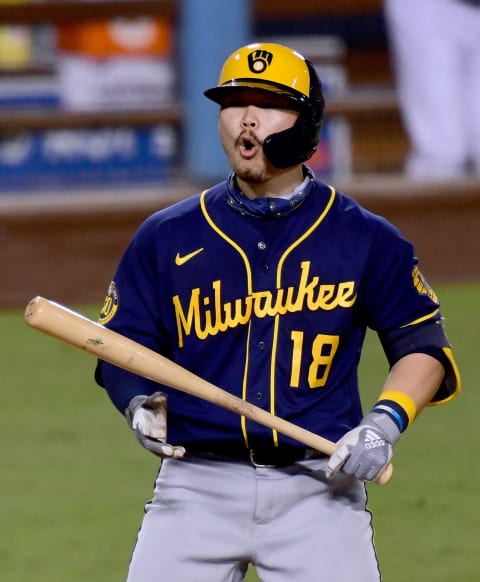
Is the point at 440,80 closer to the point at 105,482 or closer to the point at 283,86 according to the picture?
the point at 105,482

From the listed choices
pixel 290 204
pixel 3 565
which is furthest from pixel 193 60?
pixel 290 204

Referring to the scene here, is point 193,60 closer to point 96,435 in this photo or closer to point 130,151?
point 130,151

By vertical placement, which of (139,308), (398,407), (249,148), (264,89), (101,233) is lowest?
(101,233)

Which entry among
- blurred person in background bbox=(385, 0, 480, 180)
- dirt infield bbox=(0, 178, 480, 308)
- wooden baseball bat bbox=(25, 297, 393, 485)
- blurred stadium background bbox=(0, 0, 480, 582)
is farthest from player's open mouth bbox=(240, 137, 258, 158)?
blurred person in background bbox=(385, 0, 480, 180)

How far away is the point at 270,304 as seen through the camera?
268 cm

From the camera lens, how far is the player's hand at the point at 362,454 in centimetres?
249

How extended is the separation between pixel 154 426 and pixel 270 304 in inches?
12.8

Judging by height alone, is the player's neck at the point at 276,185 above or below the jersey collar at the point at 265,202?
above

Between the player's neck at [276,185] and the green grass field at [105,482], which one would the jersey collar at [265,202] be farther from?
the green grass field at [105,482]

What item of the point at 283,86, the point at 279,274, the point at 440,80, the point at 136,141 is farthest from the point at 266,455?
the point at 136,141

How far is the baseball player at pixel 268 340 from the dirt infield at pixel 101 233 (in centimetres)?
462

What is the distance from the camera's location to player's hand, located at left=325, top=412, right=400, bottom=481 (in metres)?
2.49

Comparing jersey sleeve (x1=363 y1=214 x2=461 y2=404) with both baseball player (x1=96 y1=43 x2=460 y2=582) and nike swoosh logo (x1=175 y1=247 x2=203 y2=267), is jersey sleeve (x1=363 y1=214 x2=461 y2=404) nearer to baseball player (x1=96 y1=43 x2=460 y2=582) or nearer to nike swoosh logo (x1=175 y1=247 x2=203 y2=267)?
baseball player (x1=96 y1=43 x2=460 y2=582)

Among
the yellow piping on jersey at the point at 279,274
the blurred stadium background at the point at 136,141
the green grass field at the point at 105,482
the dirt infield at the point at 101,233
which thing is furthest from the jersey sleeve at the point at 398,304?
the dirt infield at the point at 101,233
